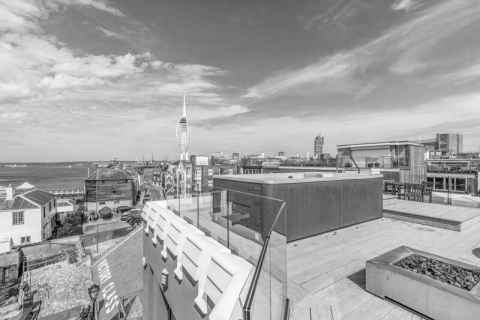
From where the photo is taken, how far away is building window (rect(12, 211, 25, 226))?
20.8 metres

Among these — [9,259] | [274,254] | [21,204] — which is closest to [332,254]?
[274,254]

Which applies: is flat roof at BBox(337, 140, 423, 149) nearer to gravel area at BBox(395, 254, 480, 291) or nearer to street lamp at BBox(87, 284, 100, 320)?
gravel area at BBox(395, 254, 480, 291)

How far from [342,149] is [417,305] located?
13.9 m

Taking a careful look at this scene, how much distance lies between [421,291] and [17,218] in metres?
30.8

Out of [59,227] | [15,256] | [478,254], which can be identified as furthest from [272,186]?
[59,227]

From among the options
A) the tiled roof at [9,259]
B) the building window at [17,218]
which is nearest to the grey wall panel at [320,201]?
the tiled roof at [9,259]

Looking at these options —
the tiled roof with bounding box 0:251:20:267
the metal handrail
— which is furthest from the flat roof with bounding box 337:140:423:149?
the tiled roof with bounding box 0:251:20:267

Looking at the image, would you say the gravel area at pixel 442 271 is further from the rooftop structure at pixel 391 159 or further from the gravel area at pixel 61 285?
the gravel area at pixel 61 285

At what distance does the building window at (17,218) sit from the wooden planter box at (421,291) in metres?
30.1

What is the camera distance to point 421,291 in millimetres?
2814

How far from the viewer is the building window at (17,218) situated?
68.3 feet

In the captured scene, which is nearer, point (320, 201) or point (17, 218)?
point (320, 201)

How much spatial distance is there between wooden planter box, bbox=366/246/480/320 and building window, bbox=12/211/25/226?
30.1 metres

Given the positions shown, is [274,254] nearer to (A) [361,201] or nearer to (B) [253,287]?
(B) [253,287]
